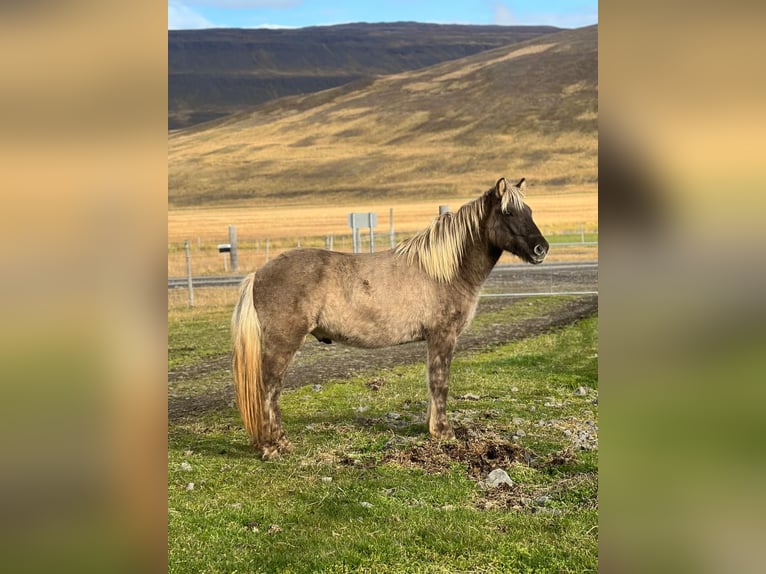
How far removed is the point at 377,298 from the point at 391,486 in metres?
1.88

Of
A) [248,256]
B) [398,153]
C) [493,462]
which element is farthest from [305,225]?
[493,462]

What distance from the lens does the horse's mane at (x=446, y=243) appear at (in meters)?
6.80

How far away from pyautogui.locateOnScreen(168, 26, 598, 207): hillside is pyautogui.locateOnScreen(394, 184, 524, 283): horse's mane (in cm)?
6374

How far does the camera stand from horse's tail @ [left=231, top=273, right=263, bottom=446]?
5.99 m

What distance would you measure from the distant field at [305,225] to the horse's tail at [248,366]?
1981 cm

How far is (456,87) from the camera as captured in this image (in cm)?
12412

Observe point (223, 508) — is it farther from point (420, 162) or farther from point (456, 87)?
point (456, 87)

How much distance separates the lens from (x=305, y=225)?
54.4 meters
